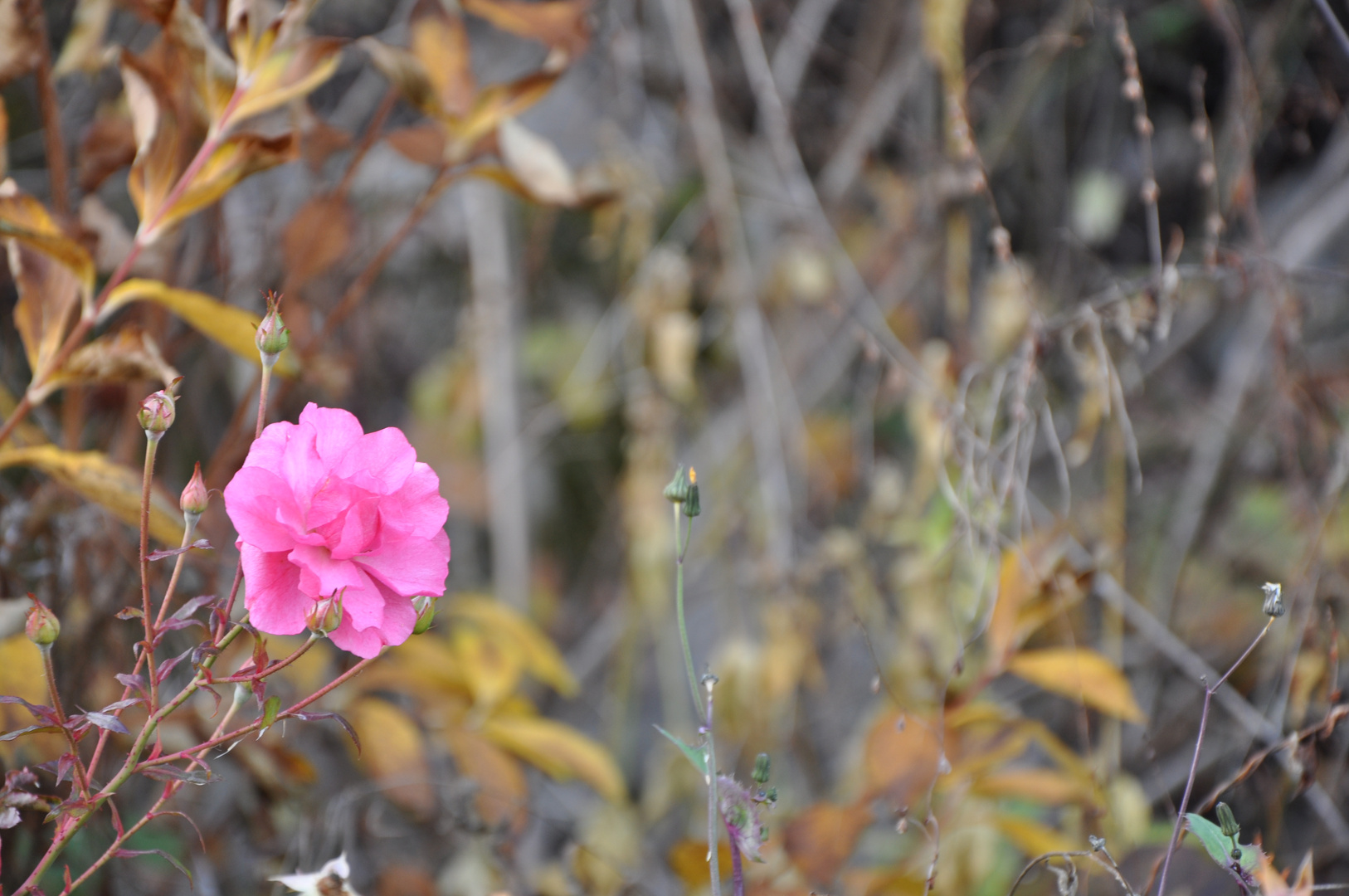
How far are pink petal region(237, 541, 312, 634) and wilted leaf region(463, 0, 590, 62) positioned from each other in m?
0.55

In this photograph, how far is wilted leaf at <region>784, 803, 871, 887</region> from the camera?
77 centimetres

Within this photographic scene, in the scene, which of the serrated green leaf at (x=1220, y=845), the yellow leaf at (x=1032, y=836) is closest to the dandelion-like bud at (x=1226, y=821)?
the serrated green leaf at (x=1220, y=845)

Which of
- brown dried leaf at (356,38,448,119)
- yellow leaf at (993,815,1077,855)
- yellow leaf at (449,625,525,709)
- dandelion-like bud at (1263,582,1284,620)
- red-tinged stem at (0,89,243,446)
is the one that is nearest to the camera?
dandelion-like bud at (1263,582,1284,620)

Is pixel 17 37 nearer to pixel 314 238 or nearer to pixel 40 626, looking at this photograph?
pixel 314 238

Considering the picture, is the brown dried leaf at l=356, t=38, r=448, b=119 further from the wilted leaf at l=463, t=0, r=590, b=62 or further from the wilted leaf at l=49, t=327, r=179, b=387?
the wilted leaf at l=49, t=327, r=179, b=387

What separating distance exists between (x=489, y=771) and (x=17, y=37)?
27.4 inches

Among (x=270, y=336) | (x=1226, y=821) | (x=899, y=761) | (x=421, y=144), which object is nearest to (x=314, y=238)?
(x=421, y=144)

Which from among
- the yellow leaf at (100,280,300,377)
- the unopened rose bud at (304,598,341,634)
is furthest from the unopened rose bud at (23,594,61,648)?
the yellow leaf at (100,280,300,377)

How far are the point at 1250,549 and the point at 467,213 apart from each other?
51.2 inches

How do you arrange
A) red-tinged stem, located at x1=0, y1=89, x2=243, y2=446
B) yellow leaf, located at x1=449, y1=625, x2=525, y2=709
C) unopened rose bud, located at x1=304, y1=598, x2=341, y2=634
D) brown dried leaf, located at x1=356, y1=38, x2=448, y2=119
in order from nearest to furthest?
unopened rose bud, located at x1=304, y1=598, x2=341, y2=634 < red-tinged stem, located at x1=0, y1=89, x2=243, y2=446 < brown dried leaf, located at x1=356, y1=38, x2=448, y2=119 < yellow leaf, located at x1=449, y1=625, x2=525, y2=709

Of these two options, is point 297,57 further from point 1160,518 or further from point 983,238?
point 1160,518

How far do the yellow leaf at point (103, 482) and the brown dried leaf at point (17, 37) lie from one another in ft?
0.89

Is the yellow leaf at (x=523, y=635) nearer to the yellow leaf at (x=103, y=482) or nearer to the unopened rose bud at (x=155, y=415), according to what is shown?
the yellow leaf at (x=103, y=482)

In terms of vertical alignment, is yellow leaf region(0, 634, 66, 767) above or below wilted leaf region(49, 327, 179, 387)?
A: below
